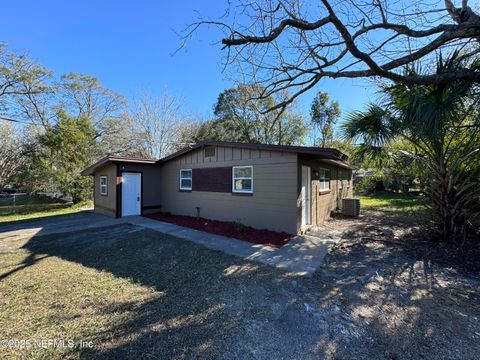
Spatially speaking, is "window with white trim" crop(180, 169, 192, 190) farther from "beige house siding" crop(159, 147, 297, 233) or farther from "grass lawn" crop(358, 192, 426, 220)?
"grass lawn" crop(358, 192, 426, 220)

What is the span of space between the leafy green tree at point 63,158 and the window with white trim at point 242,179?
12.8 m

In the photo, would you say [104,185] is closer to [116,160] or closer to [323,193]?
[116,160]

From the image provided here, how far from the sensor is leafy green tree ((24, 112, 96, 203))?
1527 centimetres

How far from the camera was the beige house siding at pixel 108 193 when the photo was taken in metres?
11.1

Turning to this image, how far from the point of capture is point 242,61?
6238mm

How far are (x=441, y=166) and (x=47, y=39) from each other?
19345mm

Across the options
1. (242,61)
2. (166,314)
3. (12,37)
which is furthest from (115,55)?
(166,314)

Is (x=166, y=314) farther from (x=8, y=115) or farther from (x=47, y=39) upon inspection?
(x=8, y=115)

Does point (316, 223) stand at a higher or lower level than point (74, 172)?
lower

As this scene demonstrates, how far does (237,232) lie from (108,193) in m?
8.15

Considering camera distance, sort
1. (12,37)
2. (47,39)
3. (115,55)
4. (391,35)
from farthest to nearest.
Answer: (12,37) < (115,55) < (47,39) < (391,35)

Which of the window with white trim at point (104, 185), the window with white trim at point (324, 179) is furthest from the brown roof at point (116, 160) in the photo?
the window with white trim at point (324, 179)

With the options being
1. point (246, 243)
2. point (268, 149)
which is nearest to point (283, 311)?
point (246, 243)

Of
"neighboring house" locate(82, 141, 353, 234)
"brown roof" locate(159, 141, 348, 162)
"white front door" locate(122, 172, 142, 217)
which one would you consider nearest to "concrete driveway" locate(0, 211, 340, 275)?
"neighboring house" locate(82, 141, 353, 234)
